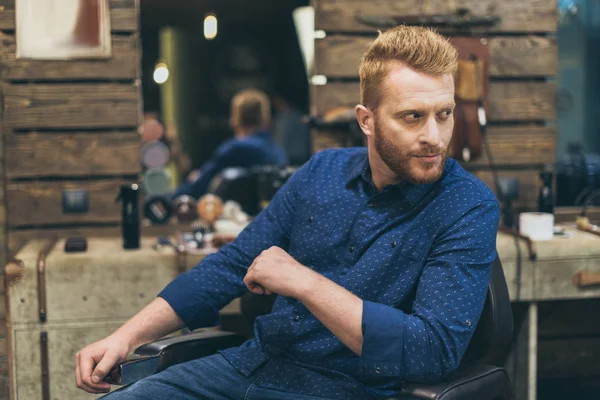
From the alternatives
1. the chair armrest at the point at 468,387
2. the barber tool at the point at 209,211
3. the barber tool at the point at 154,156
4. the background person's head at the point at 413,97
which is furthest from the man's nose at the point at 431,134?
the barber tool at the point at 154,156

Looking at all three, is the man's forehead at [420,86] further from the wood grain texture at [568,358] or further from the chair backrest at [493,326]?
the wood grain texture at [568,358]

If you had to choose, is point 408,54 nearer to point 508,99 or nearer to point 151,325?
point 151,325

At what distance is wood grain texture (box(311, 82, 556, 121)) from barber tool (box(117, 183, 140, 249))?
2.93 ft

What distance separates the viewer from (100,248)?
9.98 ft

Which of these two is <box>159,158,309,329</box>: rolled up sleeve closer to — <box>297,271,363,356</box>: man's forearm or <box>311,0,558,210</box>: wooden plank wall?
<box>297,271,363,356</box>: man's forearm

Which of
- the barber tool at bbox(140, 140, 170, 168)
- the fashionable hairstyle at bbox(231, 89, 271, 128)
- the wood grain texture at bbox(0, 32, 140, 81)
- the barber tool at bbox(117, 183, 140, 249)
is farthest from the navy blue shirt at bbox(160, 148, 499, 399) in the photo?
the fashionable hairstyle at bbox(231, 89, 271, 128)

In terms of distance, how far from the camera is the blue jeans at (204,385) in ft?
6.45

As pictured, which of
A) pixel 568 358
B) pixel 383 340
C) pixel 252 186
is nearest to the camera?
pixel 383 340

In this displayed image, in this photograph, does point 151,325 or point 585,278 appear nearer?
point 151,325

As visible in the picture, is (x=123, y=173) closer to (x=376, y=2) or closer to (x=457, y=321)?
(x=376, y=2)

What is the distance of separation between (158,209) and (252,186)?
0.66 metres

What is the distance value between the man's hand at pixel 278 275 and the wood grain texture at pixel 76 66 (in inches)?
66.2

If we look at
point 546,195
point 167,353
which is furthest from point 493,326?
point 546,195

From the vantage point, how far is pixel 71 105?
3.27m
